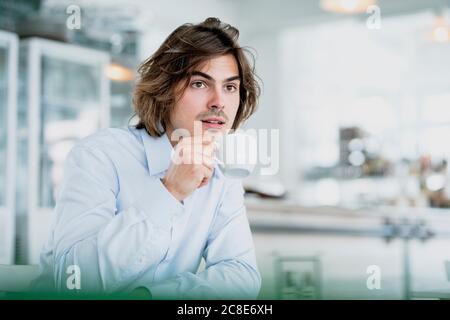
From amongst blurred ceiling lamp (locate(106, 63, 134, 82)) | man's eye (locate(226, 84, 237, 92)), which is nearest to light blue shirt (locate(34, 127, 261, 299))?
man's eye (locate(226, 84, 237, 92))

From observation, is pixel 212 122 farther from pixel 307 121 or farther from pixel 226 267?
pixel 307 121

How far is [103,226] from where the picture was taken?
2.60ft

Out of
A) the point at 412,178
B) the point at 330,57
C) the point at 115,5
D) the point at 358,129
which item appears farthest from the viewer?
the point at 330,57

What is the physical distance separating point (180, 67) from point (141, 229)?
234mm

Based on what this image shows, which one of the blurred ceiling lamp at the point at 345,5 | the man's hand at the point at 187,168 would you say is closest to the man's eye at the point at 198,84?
the man's hand at the point at 187,168

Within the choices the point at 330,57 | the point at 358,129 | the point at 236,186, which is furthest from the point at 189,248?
the point at 330,57

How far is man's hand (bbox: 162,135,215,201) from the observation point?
0.78 metres

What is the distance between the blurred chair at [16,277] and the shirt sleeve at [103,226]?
0.08 meters

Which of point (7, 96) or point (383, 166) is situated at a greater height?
point (7, 96)

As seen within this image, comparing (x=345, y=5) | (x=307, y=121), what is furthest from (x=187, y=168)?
(x=307, y=121)
